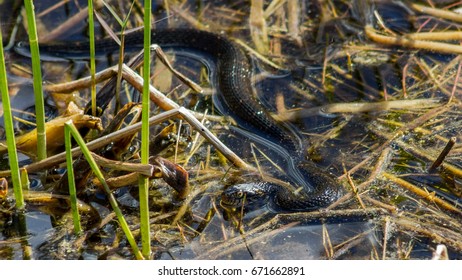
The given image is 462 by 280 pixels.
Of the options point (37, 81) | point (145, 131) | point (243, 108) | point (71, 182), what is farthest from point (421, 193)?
point (37, 81)

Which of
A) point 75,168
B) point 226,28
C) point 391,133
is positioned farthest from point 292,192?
point 226,28

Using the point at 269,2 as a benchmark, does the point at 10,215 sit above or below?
below

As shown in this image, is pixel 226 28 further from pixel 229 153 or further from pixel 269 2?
pixel 229 153

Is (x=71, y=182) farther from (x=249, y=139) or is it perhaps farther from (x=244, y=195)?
(x=249, y=139)

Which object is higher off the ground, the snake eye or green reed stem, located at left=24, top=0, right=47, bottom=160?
green reed stem, located at left=24, top=0, right=47, bottom=160

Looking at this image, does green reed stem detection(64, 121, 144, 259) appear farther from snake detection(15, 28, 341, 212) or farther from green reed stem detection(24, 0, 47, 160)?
snake detection(15, 28, 341, 212)

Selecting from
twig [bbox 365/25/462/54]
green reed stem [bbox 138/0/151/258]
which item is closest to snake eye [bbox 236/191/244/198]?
green reed stem [bbox 138/0/151/258]
